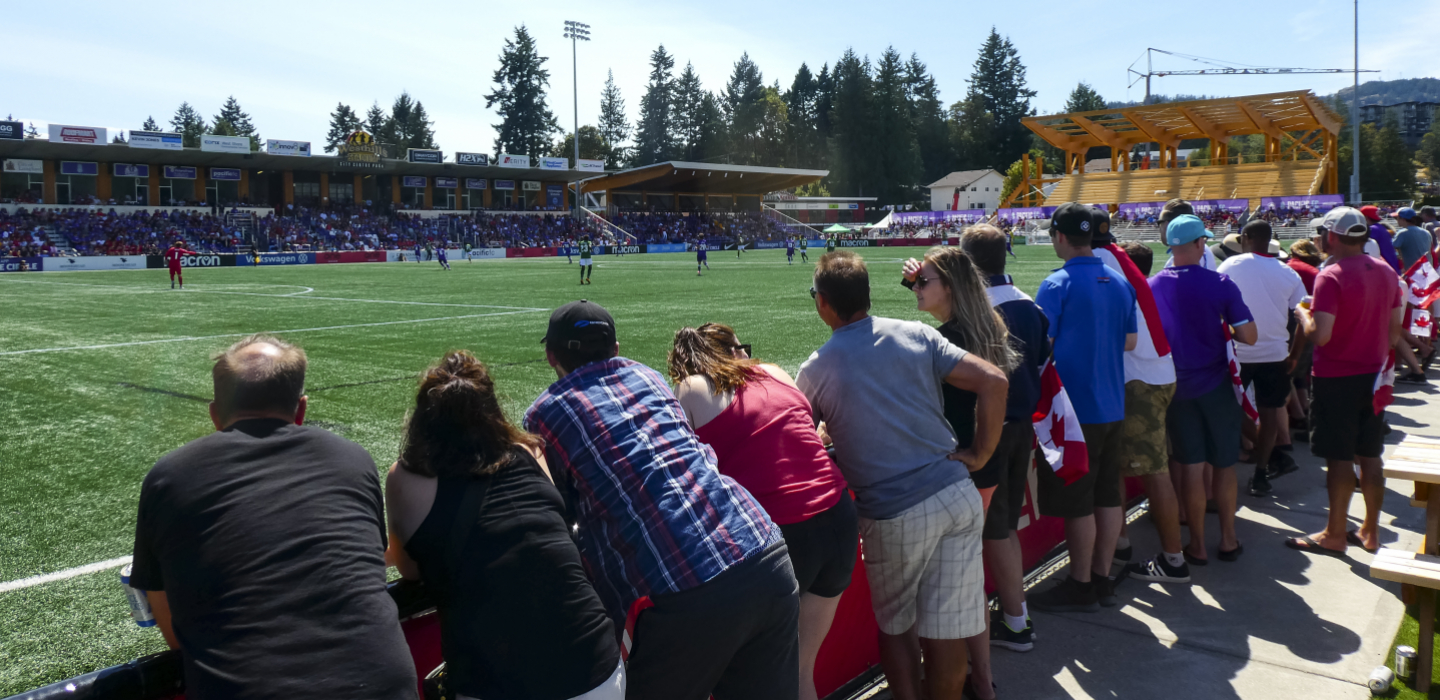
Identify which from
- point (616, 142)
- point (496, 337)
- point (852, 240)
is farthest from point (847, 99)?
point (496, 337)

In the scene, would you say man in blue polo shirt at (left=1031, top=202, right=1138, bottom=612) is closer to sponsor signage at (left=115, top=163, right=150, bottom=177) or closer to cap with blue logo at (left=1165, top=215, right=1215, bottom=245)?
cap with blue logo at (left=1165, top=215, right=1215, bottom=245)

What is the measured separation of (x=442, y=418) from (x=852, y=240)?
226 ft

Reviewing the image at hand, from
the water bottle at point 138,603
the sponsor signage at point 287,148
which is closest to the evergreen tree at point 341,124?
the sponsor signage at point 287,148

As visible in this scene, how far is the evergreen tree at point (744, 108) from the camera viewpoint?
123 meters

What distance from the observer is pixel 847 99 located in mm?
113562

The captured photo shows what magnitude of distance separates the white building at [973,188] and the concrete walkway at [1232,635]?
11049 cm

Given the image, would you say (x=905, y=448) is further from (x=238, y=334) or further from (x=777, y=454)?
(x=238, y=334)

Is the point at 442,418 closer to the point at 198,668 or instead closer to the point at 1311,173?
the point at 198,668

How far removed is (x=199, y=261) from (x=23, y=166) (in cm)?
1646

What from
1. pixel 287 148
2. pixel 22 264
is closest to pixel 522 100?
pixel 287 148

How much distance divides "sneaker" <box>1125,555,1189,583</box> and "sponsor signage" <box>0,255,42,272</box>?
51241 mm

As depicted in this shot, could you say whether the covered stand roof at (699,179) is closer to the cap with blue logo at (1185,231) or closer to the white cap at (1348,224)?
the white cap at (1348,224)

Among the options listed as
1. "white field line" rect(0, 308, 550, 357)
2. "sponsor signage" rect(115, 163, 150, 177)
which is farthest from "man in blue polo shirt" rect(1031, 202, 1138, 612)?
"sponsor signage" rect(115, 163, 150, 177)

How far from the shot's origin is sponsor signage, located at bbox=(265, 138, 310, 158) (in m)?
59.8
